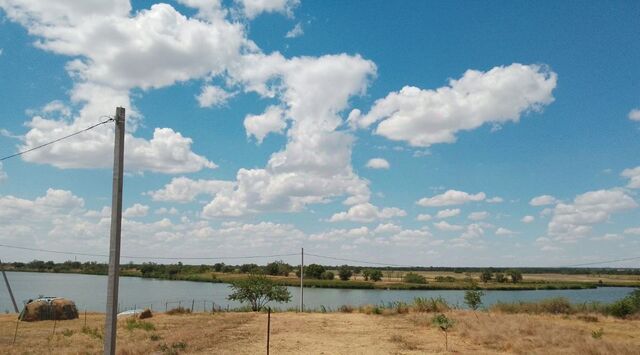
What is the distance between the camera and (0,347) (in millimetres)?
18828

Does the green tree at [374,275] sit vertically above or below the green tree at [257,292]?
below

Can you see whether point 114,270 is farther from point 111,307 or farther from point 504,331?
point 504,331

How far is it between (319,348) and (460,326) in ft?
27.9

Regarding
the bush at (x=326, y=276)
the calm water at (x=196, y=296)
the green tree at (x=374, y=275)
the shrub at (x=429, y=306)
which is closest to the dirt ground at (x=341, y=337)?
the shrub at (x=429, y=306)

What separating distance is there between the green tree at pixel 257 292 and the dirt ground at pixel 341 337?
55.9 feet

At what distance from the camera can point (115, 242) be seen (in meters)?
10.8

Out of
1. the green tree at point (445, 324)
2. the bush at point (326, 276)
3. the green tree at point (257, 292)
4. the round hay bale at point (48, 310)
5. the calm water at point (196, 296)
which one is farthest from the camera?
the bush at point (326, 276)

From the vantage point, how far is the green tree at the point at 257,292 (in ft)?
155

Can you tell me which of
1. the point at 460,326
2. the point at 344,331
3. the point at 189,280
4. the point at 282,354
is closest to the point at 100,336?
the point at 282,354

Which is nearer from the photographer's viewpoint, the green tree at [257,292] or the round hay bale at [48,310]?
the round hay bale at [48,310]

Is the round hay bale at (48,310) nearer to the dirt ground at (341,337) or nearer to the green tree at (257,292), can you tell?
the dirt ground at (341,337)

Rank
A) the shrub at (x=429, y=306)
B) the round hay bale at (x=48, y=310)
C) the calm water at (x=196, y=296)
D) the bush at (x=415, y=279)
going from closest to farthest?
1. the round hay bale at (x=48, y=310)
2. the shrub at (x=429, y=306)
3. the calm water at (x=196, y=296)
4. the bush at (x=415, y=279)

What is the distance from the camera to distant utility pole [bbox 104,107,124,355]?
10.7 meters

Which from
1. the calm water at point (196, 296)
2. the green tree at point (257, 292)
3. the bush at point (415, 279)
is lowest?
the bush at point (415, 279)
